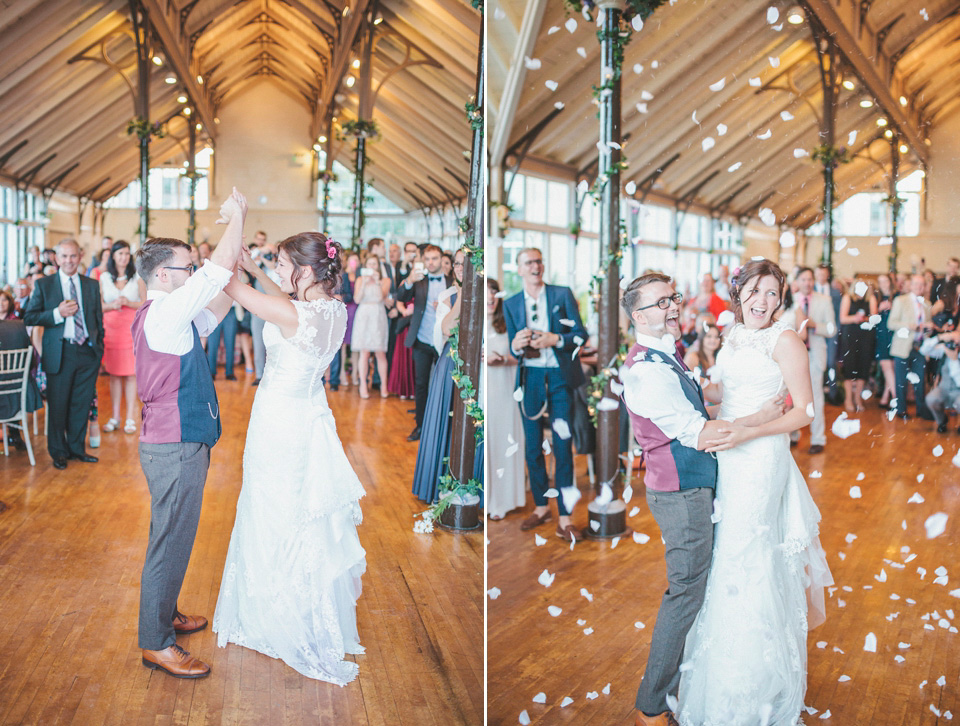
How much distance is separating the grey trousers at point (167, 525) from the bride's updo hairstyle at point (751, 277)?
166cm

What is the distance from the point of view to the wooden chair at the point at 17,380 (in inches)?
190

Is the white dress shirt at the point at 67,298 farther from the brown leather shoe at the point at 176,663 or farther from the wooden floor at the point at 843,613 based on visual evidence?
the wooden floor at the point at 843,613

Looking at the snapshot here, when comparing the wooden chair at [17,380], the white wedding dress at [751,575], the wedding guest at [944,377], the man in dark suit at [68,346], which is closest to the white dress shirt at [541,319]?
the white wedding dress at [751,575]

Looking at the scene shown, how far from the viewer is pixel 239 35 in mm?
3193

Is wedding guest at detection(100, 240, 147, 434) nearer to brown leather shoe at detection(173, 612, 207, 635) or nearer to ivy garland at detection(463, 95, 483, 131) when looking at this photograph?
brown leather shoe at detection(173, 612, 207, 635)

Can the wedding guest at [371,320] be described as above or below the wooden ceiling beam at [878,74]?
below

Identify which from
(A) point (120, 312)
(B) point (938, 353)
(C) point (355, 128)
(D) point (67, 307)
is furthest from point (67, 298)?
(B) point (938, 353)

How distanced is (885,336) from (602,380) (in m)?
1.85

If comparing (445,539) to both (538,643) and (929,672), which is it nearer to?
(538,643)

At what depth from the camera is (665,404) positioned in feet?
6.44

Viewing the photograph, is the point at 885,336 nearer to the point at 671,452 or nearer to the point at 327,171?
the point at 671,452

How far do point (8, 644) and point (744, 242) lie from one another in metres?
2.71

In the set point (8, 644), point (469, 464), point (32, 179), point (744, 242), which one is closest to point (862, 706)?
point (744, 242)

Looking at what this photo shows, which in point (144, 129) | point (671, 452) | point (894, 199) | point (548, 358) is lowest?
point (671, 452)
